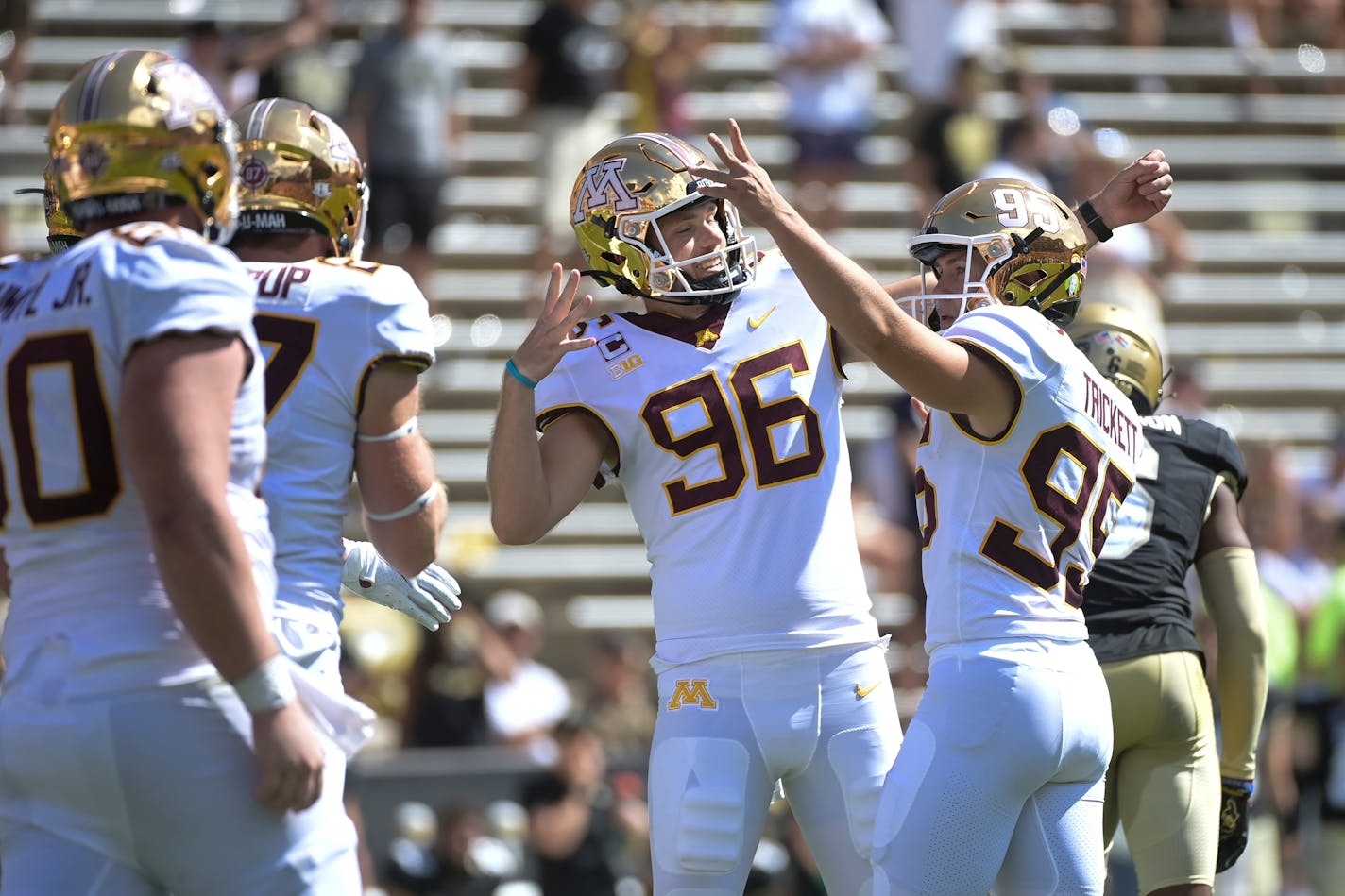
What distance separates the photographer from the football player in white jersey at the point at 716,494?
4.22m

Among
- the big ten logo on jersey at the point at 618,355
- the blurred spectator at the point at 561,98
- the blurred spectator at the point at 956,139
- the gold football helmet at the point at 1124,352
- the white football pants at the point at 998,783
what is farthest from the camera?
the blurred spectator at the point at 956,139

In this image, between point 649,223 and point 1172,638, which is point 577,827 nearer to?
point 1172,638

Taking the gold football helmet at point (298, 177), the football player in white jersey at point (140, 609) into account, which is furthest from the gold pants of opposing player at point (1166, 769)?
the football player in white jersey at point (140, 609)

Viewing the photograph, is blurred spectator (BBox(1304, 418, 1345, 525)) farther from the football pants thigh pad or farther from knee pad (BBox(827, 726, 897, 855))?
the football pants thigh pad

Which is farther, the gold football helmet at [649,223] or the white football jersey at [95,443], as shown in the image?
the gold football helmet at [649,223]

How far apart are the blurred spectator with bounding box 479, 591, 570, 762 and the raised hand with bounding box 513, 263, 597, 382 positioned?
16.8 feet

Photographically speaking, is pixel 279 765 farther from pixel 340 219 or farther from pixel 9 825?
pixel 340 219

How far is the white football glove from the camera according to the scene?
432cm

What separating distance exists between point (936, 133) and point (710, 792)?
26.2ft

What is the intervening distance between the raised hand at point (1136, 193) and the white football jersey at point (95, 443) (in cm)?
241

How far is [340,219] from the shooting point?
403cm

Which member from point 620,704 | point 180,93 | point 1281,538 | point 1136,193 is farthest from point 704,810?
point 1281,538

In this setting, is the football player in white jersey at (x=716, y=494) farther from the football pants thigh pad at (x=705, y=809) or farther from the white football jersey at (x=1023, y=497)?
the white football jersey at (x=1023, y=497)

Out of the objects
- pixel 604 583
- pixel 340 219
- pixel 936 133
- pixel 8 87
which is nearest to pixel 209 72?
pixel 8 87
